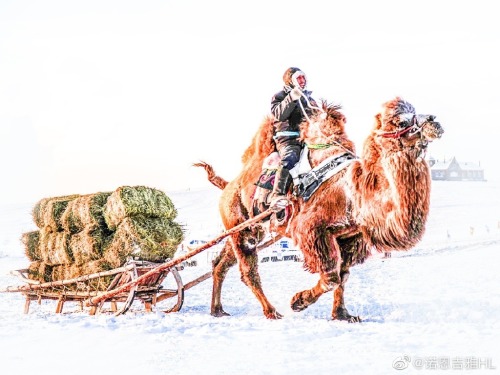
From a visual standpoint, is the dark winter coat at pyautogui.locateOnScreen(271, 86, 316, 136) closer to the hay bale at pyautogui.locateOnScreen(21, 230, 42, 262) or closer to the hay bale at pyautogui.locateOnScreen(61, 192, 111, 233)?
the hay bale at pyautogui.locateOnScreen(61, 192, 111, 233)

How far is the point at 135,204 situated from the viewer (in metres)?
8.12

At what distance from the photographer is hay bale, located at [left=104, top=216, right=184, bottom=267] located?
26.2ft

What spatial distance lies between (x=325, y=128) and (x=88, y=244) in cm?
369

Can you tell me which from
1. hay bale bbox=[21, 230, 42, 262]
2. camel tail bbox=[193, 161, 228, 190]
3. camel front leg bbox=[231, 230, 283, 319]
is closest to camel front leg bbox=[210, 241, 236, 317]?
camel front leg bbox=[231, 230, 283, 319]

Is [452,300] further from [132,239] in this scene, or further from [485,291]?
[132,239]

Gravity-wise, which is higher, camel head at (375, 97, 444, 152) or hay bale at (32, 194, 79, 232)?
camel head at (375, 97, 444, 152)

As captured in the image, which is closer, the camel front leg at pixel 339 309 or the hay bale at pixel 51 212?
the camel front leg at pixel 339 309

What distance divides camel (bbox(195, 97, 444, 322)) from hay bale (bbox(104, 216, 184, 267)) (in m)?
1.26

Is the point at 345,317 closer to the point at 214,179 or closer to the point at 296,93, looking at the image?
the point at 296,93

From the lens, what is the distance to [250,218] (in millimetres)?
6949

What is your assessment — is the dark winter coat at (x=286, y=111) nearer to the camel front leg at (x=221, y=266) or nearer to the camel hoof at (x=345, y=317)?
the camel front leg at (x=221, y=266)

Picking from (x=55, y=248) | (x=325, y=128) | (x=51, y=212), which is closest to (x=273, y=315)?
(x=325, y=128)

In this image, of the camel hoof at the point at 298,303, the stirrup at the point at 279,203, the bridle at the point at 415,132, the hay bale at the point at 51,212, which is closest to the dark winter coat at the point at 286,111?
the stirrup at the point at 279,203

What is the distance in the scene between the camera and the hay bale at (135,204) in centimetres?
810
